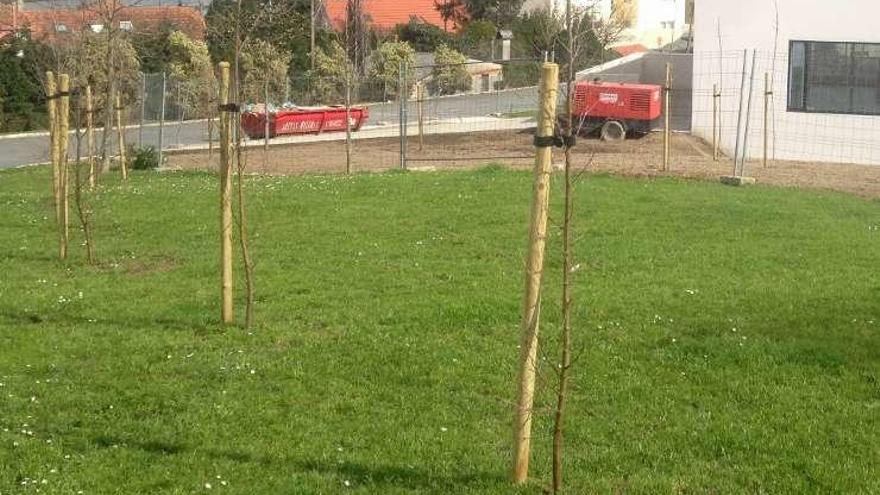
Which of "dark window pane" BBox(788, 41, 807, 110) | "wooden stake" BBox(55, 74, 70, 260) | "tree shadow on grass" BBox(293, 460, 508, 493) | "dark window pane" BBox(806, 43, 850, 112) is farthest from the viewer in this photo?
"dark window pane" BBox(788, 41, 807, 110)

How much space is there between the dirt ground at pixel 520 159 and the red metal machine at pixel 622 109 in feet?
1.67

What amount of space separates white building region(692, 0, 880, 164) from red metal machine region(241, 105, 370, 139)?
512 inches

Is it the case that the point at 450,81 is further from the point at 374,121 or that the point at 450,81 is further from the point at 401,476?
the point at 401,476

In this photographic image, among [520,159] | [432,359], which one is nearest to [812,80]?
[520,159]

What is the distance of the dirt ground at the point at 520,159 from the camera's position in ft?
61.4

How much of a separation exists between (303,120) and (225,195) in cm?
2568

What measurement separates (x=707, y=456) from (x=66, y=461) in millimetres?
3068

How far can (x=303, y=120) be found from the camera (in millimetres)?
33156

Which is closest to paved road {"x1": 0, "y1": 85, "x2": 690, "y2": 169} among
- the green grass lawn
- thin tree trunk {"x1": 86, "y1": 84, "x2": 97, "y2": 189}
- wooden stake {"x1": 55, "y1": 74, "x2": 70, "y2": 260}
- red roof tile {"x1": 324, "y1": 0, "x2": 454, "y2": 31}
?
thin tree trunk {"x1": 86, "y1": 84, "x2": 97, "y2": 189}

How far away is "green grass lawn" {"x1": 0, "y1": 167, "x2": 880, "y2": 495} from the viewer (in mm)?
5184

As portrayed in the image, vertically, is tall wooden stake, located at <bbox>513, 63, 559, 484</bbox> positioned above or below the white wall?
below

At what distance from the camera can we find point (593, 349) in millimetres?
7137

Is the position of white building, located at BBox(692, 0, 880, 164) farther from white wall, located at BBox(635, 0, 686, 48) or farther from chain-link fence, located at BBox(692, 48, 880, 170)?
white wall, located at BBox(635, 0, 686, 48)

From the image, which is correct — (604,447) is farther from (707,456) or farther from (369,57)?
(369,57)
